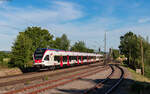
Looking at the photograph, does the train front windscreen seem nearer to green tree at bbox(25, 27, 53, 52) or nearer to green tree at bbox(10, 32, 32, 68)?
green tree at bbox(10, 32, 32, 68)

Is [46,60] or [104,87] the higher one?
[46,60]

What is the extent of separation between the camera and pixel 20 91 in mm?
10867

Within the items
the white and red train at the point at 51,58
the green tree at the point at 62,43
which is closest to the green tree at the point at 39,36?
the green tree at the point at 62,43

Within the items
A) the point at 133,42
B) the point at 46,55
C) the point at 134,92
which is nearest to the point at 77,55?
the point at 46,55

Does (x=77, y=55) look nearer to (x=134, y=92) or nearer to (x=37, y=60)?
(x=37, y=60)

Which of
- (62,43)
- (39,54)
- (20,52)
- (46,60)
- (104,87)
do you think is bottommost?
(104,87)

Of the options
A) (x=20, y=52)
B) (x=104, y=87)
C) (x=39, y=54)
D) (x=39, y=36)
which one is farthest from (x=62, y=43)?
(x=104, y=87)

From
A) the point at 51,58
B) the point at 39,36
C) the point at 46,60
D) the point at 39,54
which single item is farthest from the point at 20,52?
the point at 39,36

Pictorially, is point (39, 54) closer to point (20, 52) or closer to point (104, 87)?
point (20, 52)

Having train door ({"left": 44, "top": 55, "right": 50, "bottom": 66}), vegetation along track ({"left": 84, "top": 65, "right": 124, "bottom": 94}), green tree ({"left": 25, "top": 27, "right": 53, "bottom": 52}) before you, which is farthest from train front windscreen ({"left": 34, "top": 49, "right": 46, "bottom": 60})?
green tree ({"left": 25, "top": 27, "right": 53, "bottom": 52})

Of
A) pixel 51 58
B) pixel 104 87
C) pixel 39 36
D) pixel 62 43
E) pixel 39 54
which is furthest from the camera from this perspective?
pixel 62 43

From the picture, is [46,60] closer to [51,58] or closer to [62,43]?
[51,58]

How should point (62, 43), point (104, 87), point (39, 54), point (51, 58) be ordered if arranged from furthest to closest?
1. point (62, 43)
2. point (51, 58)
3. point (39, 54)
4. point (104, 87)

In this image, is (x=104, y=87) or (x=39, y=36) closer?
(x=104, y=87)
